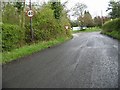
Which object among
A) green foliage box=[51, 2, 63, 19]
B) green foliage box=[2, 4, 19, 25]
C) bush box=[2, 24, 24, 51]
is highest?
green foliage box=[51, 2, 63, 19]

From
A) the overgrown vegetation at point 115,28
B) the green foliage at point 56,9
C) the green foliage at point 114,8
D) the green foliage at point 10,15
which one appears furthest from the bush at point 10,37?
the green foliage at point 114,8

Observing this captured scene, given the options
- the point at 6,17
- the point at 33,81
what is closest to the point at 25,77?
the point at 33,81

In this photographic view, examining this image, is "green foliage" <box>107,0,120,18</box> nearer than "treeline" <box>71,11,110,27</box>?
Yes

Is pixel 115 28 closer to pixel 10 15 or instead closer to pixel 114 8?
pixel 10 15

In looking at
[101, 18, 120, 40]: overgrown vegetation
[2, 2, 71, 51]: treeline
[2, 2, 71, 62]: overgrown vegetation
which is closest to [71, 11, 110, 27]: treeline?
[101, 18, 120, 40]: overgrown vegetation

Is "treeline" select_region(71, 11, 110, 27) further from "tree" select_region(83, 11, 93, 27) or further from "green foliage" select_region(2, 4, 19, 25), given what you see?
"green foliage" select_region(2, 4, 19, 25)

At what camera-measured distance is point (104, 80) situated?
26.8 feet

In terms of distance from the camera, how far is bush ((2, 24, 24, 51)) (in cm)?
1708

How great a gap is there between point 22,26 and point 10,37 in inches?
191

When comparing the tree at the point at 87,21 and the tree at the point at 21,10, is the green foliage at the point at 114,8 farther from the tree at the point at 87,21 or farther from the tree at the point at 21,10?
the tree at the point at 21,10

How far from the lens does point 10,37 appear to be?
59.5 ft

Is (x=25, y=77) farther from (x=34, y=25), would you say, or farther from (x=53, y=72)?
(x=34, y=25)

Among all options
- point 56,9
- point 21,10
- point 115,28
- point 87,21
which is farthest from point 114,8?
point 21,10

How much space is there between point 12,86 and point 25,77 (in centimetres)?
134
